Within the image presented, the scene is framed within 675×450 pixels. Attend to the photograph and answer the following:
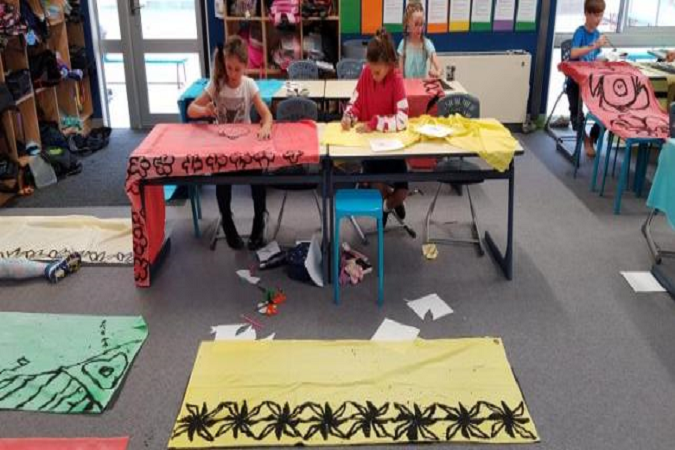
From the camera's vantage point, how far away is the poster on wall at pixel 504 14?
→ 261 inches

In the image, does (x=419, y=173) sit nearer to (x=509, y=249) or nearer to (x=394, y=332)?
(x=509, y=249)

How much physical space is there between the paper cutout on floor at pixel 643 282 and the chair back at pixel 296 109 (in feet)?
6.91

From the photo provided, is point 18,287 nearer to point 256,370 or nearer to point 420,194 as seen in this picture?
point 256,370

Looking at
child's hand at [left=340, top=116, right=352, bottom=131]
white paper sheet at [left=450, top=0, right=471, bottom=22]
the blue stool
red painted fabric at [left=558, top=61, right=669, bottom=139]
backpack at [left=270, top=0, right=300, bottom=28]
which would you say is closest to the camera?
the blue stool

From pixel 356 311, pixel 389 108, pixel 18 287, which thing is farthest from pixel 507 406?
pixel 18 287

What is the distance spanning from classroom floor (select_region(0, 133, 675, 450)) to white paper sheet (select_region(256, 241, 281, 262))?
82 millimetres


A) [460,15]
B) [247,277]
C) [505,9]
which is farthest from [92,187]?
[505,9]

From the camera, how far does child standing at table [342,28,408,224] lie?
3799mm

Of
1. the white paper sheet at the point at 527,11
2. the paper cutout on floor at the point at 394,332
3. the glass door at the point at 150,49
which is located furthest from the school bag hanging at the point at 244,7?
the paper cutout on floor at the point at 394,332

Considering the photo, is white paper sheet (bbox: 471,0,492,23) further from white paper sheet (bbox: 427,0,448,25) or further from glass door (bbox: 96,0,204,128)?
glass door (bbox: 96,0,204,128)

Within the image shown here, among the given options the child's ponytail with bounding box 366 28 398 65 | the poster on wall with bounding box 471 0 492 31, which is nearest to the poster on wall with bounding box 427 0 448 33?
the poster on wall with bounding box 471 0 492 31

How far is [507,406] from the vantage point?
111 inches

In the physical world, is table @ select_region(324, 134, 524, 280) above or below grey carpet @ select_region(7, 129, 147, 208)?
above

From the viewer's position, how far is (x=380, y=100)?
4062mm
